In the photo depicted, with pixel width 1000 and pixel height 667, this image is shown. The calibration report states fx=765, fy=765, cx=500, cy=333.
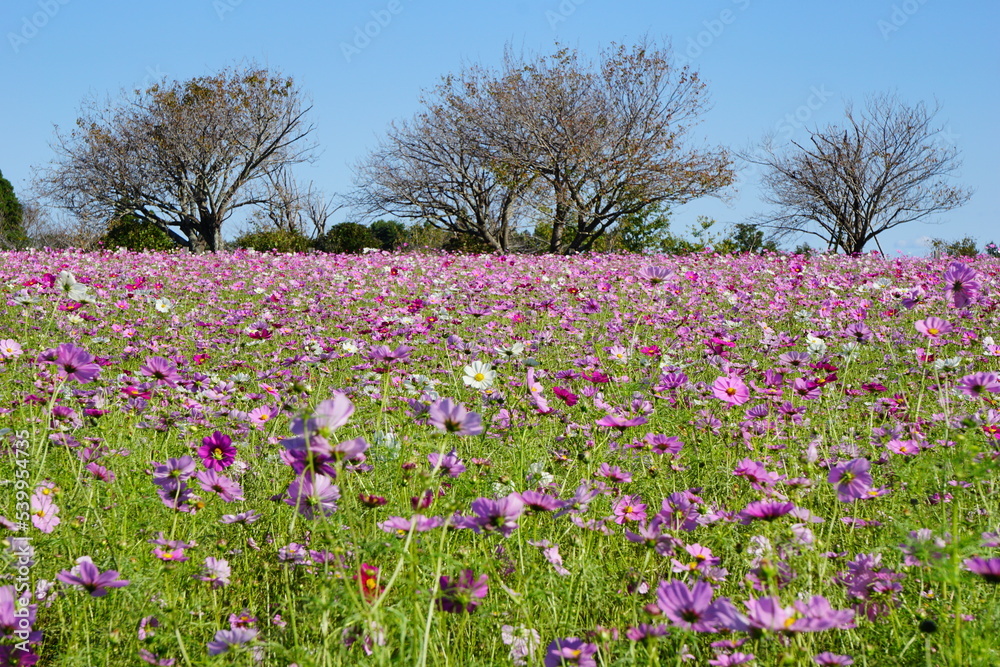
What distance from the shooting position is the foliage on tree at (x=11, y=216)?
128 ft

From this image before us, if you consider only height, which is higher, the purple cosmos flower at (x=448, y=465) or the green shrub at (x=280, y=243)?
the green shrub at (x=280, y=243)

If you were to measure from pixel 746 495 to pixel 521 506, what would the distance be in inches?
46.6

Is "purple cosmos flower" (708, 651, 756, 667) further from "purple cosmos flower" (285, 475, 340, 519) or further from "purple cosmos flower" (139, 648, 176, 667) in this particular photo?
"purple cosmos flower" (139, 648, 176, 667)

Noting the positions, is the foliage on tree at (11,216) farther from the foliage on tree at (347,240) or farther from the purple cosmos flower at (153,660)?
the purple cosmos flower at (153,660)

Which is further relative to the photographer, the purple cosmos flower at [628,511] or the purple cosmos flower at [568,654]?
the purple cosmos flower at [628,511]

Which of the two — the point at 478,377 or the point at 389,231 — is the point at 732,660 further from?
the point at 389,231

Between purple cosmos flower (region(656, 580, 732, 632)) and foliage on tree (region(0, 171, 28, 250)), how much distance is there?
44367mm

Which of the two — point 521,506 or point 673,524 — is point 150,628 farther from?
point 673,524

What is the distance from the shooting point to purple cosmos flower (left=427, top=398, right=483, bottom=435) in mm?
1391

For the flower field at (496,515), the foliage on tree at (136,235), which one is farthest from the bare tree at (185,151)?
the flower field at (496,515)

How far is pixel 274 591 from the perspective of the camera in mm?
1918

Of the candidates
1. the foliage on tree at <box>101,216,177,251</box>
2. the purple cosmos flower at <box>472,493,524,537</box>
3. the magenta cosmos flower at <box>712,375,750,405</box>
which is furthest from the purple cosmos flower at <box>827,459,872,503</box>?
the foliage on tree at <box>101,216,177,251</box>

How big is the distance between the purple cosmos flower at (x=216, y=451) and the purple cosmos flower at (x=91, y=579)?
33 cm


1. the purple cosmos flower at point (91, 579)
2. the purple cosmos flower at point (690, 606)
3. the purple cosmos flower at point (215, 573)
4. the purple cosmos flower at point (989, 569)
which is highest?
the purple cosmos flower at point (989, 569)
